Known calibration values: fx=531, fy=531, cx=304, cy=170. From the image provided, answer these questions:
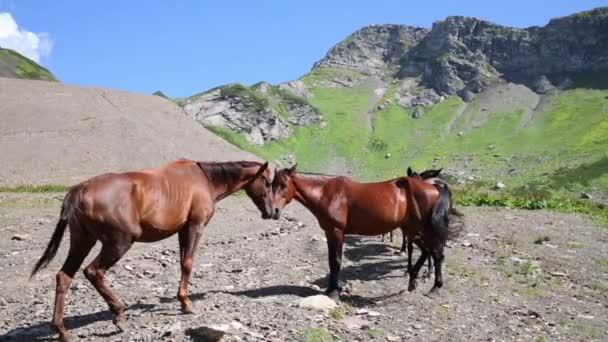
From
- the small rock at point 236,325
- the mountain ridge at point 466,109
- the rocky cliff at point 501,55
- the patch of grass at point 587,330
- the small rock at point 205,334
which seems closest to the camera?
the small rock at point 205,334

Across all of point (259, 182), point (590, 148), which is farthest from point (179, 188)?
point (590, 148)

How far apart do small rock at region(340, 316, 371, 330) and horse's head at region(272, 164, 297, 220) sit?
222 centimetres

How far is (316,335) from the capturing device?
7363 millimetres

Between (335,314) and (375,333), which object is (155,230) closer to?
(335,314)

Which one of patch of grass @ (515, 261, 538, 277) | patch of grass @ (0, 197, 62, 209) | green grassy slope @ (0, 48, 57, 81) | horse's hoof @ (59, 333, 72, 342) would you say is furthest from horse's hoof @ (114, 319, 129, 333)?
green grassy slope @ (0, 48, 57, 81)

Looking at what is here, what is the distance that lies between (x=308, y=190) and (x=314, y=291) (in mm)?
1914

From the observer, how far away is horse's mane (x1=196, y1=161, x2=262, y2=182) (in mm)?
9070

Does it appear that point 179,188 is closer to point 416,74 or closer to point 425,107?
point 425,107

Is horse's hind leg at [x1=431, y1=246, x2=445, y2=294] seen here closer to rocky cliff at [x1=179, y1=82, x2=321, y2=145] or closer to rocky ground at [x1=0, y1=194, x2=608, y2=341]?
rocky ground at [x1=0, y1=194, x2=608, y2=341]

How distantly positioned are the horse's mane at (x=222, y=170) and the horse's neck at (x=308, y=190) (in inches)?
46.5

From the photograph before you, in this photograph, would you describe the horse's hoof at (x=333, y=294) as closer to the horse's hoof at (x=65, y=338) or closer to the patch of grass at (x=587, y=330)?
the patch of grass at (x=587, y=330)

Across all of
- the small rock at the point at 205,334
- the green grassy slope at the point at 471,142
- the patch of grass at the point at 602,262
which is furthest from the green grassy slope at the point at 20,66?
the small rock at the point at 205,334

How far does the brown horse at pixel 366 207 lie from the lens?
32.3 feet

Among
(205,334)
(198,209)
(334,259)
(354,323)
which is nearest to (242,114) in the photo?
(334,259)
